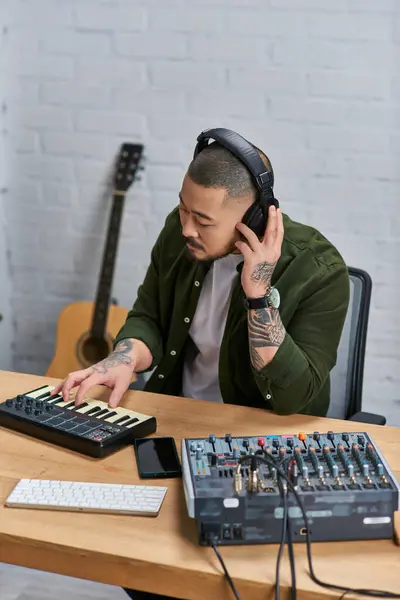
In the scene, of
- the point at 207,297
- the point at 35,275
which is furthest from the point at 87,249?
the point at 207,297

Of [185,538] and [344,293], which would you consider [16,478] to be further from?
[344,293]

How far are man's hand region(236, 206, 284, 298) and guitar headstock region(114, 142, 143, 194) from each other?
1.15m

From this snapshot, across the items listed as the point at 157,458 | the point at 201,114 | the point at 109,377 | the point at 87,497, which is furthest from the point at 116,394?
the point at 201,114

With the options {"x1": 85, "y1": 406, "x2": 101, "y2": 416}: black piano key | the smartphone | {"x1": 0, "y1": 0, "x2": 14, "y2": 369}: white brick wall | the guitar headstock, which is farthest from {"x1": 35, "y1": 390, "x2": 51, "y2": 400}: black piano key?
{"x1": 0, "y1": 0, "x2": 14, "y2": 369}: white brick wall

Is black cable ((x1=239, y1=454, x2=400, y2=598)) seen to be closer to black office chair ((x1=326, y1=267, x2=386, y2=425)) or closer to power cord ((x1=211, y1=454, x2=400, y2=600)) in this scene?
power cord ((x1=211, y1=454, x2=400, y2=600))

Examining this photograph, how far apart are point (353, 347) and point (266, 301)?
15.9 inches

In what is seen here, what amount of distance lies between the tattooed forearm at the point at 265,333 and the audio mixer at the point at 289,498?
36 centimetres

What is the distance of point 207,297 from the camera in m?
1.68

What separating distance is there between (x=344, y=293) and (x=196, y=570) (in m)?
0.78

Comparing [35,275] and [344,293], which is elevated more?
[344,293]

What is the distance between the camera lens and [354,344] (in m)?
1.72

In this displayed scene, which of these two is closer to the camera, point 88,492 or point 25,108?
point 88,492

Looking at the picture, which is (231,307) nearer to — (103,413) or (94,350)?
(103,413)

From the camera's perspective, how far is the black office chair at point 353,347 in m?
1.71
